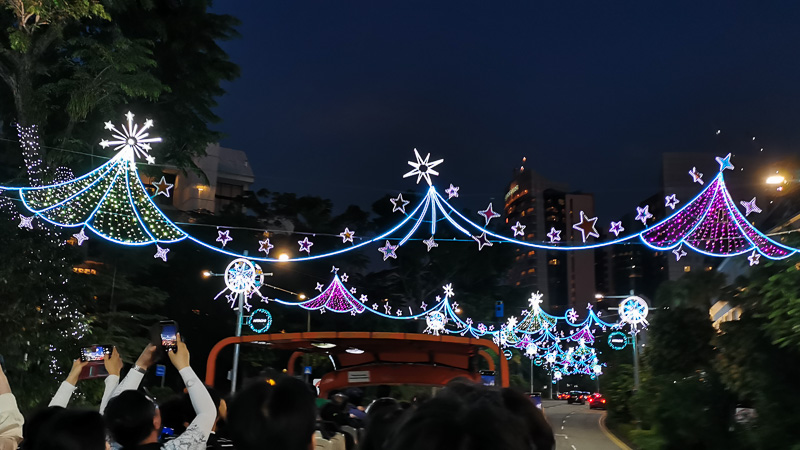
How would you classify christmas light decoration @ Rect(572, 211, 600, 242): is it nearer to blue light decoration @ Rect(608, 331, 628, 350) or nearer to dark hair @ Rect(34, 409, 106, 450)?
dark hair @ Rect(34, 409, 106, 450)

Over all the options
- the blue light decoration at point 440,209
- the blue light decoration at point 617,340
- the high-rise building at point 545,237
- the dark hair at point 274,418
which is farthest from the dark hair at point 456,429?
the high-rise building at point 545,237

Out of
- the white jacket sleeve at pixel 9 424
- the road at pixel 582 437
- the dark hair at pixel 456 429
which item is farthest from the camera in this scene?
the road at pixel 582 437

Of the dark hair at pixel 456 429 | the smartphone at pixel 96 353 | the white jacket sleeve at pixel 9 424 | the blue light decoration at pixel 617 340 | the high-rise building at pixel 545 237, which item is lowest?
the white jacket sleeve at pixel 9 424

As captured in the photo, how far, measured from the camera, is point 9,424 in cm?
418

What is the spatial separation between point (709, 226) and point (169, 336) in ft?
44.2

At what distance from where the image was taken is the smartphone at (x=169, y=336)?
165 inches

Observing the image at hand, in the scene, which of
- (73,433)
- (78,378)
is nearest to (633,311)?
(78,378)

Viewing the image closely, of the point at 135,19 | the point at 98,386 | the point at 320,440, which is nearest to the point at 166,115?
the point at 135,19

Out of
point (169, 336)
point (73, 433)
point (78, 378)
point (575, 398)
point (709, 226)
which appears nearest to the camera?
point (73, 433)

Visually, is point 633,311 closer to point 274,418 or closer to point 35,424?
point 35,424

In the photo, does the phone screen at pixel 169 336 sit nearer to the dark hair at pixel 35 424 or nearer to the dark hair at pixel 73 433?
the dark hair at pixel 35 424

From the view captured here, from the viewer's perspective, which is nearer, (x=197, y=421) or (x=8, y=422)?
(x=197, y=421)

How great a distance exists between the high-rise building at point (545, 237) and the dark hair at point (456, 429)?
119486 millimetres

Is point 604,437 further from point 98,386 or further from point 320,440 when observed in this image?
point 320,440
